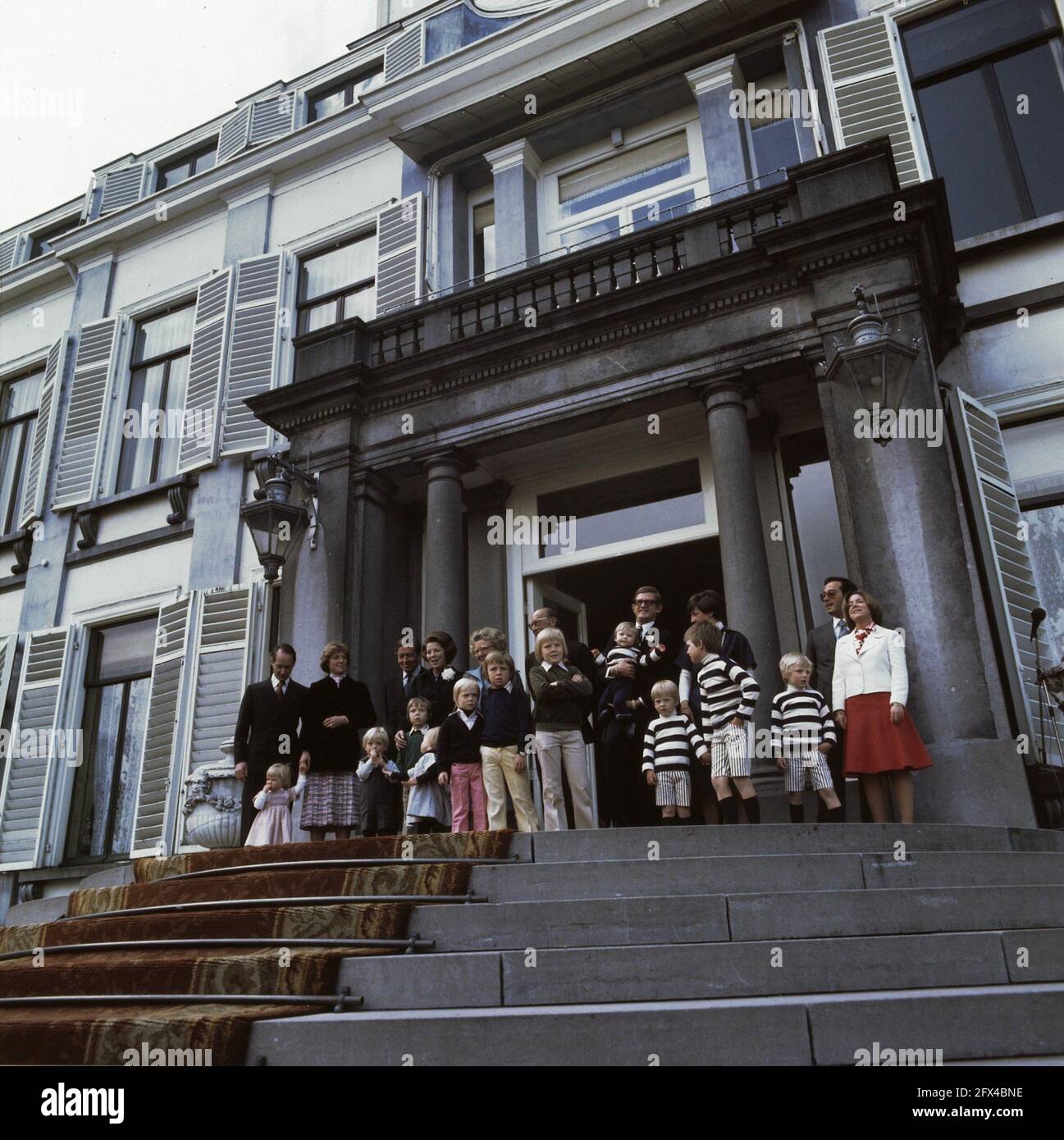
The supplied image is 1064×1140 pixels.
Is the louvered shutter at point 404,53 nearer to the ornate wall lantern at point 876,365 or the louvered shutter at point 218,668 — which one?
the louvered shutter at point 218,668

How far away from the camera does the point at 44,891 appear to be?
11.0m

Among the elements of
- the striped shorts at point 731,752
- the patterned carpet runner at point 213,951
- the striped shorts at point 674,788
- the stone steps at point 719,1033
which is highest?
the striped shorts at point 731,752

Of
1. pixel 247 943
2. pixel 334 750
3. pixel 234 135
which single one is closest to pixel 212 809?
pixel 334 750

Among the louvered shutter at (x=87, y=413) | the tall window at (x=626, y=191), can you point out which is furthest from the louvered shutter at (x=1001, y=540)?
the louvered shutter at (x=87, y=413)

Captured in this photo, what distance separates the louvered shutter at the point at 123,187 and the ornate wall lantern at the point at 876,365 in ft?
39.9

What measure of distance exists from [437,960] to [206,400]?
10.0 m

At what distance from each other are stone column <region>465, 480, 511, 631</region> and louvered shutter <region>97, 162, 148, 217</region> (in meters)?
8.72

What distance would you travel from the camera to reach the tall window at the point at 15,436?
46.1ft

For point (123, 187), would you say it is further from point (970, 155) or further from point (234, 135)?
point (970, 155)

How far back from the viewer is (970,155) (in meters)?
9.25

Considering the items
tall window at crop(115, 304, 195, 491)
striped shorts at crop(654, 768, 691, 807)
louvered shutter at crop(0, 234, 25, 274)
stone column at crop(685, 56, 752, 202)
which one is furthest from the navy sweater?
louvered shutter at crop(0, 234, 25, 274)

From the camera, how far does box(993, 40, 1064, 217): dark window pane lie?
8.83m

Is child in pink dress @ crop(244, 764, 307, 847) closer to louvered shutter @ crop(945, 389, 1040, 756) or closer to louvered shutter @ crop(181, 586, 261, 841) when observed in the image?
louvered shutter @ crop(181, 586, 261, 841)

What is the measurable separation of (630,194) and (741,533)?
5.17m
